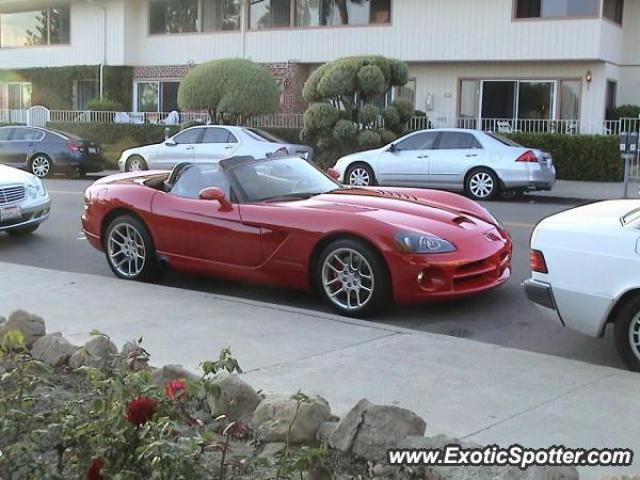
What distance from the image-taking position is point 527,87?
2509 cm

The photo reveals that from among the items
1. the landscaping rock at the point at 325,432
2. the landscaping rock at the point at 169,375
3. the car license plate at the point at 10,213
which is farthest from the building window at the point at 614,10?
the landscaping rock at the point at 325,432

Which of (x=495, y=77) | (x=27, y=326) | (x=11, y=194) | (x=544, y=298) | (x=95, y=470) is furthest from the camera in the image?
(x=495, y=77)

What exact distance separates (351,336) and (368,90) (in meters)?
16.2

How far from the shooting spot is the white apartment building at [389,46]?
80.2 feet

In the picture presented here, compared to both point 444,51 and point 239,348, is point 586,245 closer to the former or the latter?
point 239,348

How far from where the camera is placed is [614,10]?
25.2 metres

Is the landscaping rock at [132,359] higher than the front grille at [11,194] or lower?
lower

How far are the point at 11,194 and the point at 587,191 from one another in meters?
12.9

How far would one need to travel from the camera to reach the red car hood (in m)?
7.21

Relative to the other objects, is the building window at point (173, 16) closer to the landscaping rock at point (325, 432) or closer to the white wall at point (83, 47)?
the white wall at point (83, 47)

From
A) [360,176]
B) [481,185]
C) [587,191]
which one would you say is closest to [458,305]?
[481,185]

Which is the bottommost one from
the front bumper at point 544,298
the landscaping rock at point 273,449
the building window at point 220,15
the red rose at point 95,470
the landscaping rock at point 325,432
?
the landscaping rock at point 273,449

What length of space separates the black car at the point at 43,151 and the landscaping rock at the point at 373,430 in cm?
1979

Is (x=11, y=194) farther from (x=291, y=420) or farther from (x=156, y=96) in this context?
(x=156, y=96)
